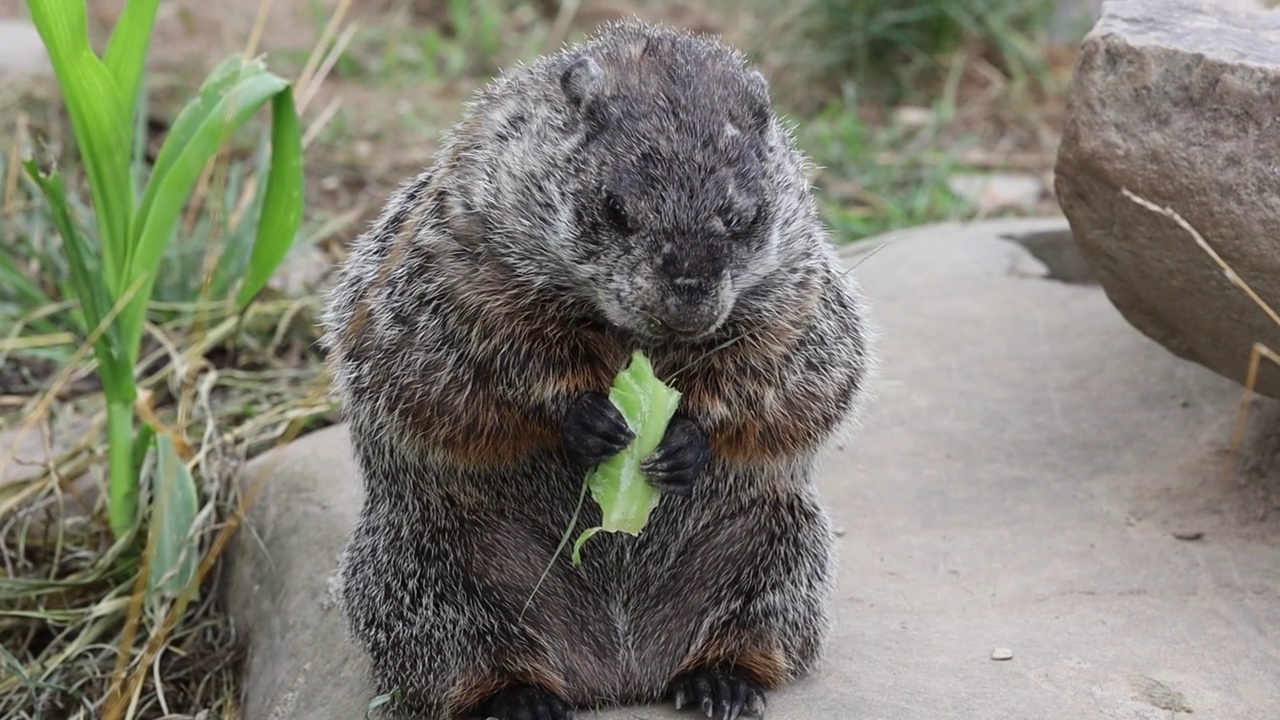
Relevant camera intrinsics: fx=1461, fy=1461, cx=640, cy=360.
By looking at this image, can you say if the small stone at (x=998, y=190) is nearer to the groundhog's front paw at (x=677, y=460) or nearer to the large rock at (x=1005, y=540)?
the large rock at (x=1005, y=540)

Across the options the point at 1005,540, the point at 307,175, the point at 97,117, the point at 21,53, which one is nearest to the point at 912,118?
the point at 307,175

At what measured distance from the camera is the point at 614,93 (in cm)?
401

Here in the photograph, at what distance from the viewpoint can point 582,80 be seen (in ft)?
13.5

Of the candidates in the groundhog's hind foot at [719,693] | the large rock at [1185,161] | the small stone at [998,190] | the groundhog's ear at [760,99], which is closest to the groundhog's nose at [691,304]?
the groundhog's ear at [760,99]

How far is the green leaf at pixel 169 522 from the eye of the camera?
5.29m

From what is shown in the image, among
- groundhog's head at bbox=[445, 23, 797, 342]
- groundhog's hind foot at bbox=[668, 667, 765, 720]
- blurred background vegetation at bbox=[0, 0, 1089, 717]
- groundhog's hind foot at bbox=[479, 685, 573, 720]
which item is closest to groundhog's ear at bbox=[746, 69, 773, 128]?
groundhog's head at bbox=[445, 23, 797, 342]

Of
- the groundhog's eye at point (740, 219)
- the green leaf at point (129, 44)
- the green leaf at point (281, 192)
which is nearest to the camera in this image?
the groundhog's eye at point (740, 219)

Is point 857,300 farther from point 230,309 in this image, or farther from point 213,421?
point 230,309

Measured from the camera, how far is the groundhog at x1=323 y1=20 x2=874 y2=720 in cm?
390

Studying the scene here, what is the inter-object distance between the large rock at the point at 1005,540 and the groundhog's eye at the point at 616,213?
150 cm

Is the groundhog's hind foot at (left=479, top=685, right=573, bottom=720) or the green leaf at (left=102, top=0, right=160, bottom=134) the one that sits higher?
the green leaf at (left=102, top=0, right=160, bottom=134)

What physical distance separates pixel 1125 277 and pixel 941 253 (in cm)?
229

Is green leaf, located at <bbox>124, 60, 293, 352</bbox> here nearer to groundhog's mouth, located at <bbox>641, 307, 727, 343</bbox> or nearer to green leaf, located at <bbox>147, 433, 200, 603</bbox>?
green leaf, located at <bbox>147, 433, 200, 603</bbox>

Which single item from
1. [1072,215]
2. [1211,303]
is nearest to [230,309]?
[1072,215]
